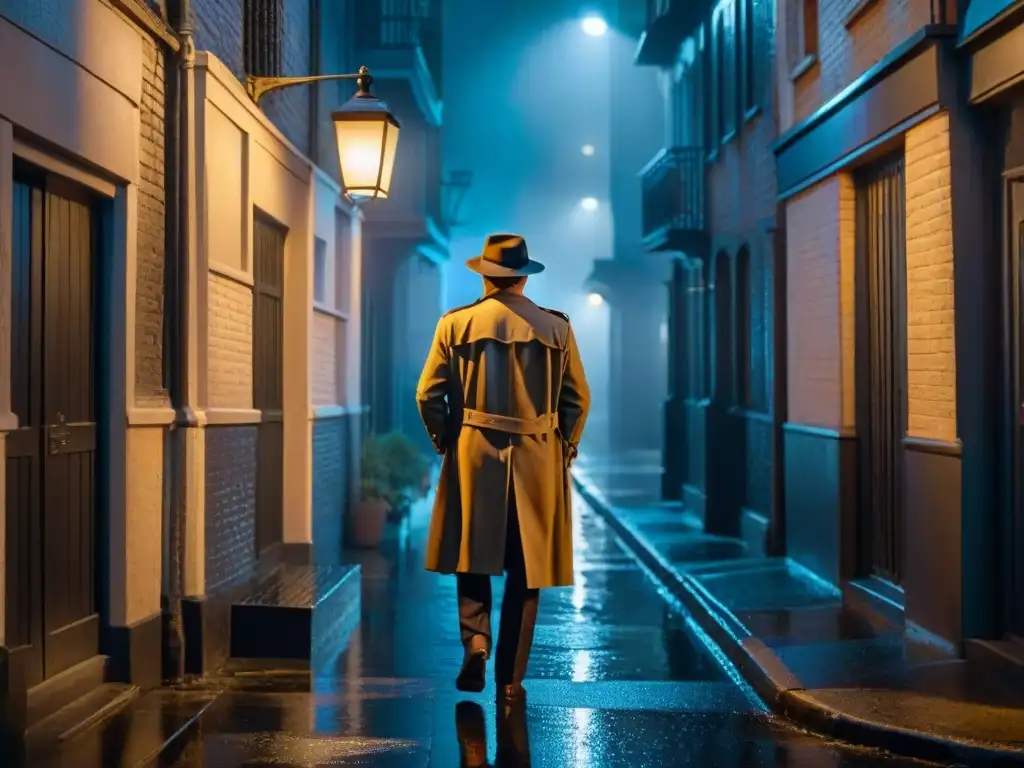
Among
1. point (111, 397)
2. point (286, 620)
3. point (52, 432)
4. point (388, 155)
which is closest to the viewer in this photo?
point (52, 432)

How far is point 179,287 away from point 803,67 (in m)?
6.59

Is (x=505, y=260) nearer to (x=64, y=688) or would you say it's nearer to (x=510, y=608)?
(x=510, y=608)

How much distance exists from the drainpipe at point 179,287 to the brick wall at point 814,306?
5058 mm

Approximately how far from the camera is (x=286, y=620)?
26.2ft

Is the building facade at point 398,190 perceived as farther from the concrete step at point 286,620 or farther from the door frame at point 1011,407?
the door frame at point 1011,407

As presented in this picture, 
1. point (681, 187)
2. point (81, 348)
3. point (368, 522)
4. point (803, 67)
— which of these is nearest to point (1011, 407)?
point (81, 348)

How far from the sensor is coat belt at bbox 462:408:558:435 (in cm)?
658

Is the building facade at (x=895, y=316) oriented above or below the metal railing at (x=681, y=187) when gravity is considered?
below

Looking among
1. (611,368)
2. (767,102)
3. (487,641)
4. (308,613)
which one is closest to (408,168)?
(767,102)

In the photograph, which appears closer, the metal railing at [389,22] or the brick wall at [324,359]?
the brick wall at [324,359]

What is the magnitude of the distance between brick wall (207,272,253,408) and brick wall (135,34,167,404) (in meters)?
0.52

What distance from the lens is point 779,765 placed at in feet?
18.3

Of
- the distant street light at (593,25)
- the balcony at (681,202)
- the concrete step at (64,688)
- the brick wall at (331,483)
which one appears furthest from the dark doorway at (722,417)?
the distant street light at (593,25)

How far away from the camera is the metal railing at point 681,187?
1748 cm
